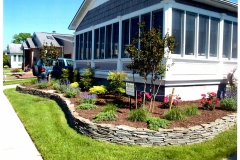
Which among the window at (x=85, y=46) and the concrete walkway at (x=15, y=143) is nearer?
the concrete walkway at (x=15, y=143)

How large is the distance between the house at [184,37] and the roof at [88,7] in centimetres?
3

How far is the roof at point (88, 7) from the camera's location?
24.2ft

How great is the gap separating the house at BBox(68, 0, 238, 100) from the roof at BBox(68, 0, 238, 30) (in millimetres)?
33

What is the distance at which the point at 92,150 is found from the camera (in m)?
→ 3.85

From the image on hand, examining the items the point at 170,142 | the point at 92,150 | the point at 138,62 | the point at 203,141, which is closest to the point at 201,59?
the point at 138,62

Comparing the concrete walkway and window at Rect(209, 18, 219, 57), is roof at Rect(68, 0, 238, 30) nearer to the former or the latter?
window at Rect(209, 18, 219, 57)

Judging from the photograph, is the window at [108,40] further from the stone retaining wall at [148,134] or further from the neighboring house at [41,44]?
the neighboring house at [41,44]

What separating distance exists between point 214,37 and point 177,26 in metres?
1.91

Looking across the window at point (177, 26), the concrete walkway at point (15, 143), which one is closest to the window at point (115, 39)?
the window at point (177, 26)

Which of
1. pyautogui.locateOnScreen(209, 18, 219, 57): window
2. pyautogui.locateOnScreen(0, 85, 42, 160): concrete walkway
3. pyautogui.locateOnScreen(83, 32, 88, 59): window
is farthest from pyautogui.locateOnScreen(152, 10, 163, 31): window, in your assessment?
pyautogui.locateOnScreen(83, 32, 88, 59): window

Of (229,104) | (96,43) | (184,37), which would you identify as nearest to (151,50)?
(184,37)

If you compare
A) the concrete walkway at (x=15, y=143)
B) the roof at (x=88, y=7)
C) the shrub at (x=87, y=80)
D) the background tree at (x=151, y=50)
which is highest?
the roof at (x=88, y=7)

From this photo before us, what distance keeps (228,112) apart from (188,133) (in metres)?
1.99

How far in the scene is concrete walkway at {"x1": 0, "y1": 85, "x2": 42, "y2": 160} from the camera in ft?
12.4
